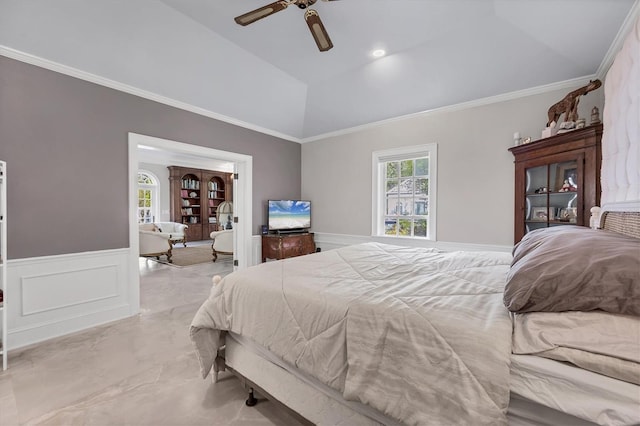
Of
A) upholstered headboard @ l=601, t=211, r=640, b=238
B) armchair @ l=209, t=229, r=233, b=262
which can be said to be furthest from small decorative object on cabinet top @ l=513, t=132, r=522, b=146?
armchair @ l=209, t=229, r=233, b=262

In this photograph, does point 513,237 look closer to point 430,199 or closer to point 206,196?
point 430,199

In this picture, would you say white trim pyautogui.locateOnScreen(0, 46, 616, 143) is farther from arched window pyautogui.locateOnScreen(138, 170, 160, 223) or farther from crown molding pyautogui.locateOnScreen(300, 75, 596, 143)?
arched window pyautogui.locateOnScreen(138, 170, 160, 223)

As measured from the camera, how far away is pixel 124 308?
298 cm

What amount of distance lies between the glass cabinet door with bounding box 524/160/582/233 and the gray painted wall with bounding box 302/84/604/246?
0.34 meters

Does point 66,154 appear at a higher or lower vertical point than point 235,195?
higher

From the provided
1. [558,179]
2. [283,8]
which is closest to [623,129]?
[558,179]

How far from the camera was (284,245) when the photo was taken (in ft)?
14.3

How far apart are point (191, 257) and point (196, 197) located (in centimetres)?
347

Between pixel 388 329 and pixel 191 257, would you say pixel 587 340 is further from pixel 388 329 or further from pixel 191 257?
pixel 191 257

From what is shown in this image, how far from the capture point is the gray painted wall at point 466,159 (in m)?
3.14

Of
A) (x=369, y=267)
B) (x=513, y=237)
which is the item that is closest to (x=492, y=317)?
(x=369, y=267)

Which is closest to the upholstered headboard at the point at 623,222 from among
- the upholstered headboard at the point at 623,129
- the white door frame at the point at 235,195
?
the upholstered headboard at the point at 623,129

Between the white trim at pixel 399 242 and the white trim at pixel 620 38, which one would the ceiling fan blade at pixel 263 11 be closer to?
the white trim at pixel 620 38

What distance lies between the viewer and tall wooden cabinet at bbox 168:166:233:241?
8.59 meters
